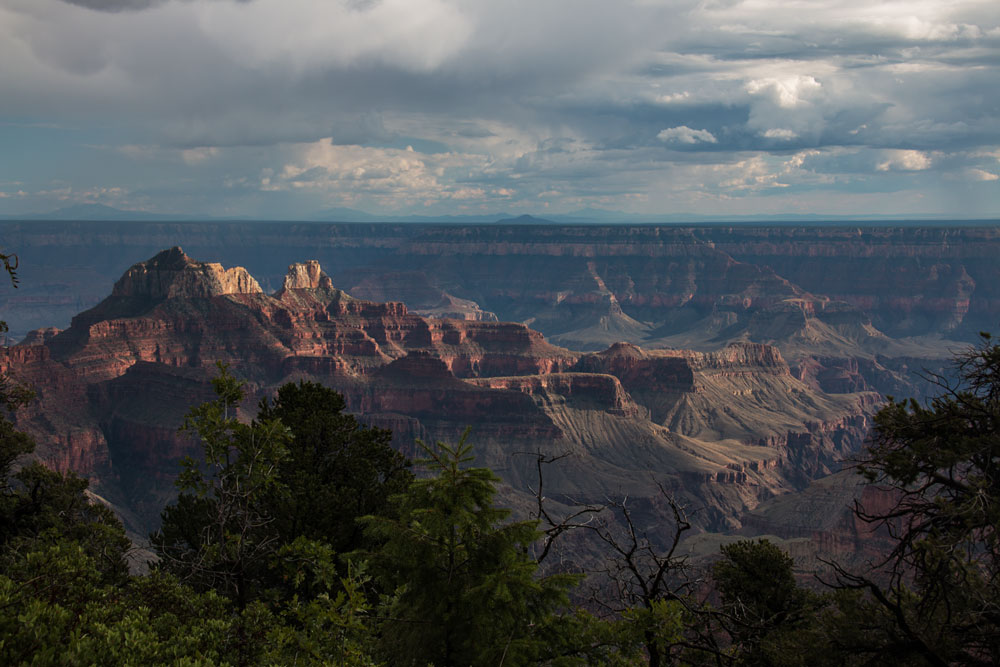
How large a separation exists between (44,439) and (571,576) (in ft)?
378

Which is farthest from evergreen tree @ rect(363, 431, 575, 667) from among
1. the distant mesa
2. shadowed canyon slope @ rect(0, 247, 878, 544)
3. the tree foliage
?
the distant mesa

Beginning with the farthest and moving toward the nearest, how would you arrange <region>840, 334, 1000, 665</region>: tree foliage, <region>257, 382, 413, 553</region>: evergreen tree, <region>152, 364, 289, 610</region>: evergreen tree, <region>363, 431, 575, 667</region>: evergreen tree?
<region>257, 382, 413, 553</region>: evergreen tree → <region>152, 364, 289, 610</region>: evergreen tree → <region>840, 334, 1000, 665</region>: tree foliage → <region>363, 431, 575, 667</region>: evergreen tree

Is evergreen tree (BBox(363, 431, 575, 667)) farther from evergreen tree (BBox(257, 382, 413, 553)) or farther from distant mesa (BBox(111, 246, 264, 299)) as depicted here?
distant mesa (BBox(111, 246, 264, 299))

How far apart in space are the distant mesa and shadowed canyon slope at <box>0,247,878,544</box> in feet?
1.07

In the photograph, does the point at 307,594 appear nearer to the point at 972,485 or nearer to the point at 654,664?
the point at 654,664

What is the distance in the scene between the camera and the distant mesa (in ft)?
563

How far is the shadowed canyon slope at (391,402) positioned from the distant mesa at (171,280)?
0.33 m

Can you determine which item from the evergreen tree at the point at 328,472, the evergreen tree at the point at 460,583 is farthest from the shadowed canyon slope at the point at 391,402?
the evergreen tree at the point at 460,583

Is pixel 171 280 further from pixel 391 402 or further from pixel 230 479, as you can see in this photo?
pixel 230 479

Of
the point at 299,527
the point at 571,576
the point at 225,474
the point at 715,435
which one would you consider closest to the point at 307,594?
the point at 299,527

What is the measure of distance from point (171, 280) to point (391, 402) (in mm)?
50361

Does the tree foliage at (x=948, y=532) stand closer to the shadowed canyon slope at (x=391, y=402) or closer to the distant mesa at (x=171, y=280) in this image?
the shadowed canyon slope at (x=391, y=402)

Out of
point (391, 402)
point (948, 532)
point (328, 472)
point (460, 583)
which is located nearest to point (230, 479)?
point (460, 583)

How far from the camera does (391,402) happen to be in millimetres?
164250
